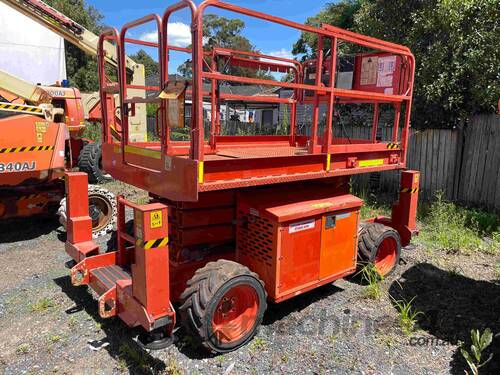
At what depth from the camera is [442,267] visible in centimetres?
553

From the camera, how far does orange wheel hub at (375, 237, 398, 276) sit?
519 centimetres

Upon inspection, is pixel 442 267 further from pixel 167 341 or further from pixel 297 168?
pixel 167 341

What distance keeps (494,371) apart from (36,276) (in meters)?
5.00

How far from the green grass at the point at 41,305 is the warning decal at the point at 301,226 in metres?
2.71

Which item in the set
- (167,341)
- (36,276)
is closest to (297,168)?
(167,341)

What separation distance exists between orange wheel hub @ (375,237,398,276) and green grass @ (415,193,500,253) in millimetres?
1295

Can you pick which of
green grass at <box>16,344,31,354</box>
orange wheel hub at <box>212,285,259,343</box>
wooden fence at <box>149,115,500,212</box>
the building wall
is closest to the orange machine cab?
orange wheel hub at <box>212,285,259,343</box>

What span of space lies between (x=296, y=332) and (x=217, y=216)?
1.35 m

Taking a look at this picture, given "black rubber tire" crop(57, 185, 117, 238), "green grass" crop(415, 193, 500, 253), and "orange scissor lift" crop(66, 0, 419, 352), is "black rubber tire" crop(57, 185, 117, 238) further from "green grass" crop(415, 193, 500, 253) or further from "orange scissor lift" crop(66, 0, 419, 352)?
"green grass" crop(415, 193, 500, 253)

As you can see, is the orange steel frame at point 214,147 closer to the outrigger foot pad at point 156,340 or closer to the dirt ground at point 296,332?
the outrigger foot pad at point 156,340

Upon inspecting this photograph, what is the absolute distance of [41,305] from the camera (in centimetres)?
429

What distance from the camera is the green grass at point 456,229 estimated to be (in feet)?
20.6

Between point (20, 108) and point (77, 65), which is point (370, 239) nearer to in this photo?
point (20, 108)

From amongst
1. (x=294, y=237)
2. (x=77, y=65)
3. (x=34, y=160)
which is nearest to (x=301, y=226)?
(x=294, y=237)
